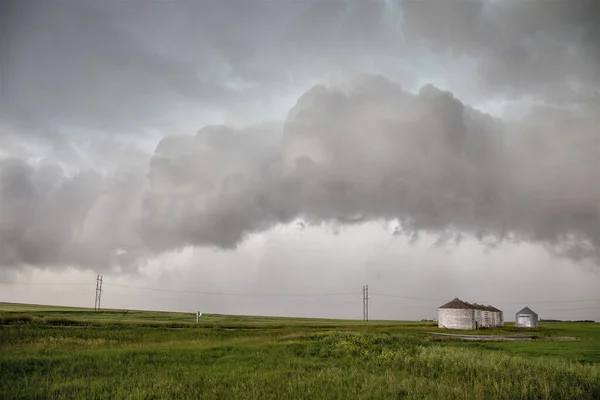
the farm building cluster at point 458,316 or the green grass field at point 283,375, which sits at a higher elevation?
the green grass field at point 283,375

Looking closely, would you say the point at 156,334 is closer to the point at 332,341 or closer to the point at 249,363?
the point at 332,341

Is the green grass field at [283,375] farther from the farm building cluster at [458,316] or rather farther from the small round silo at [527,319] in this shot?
the small round silo at [527,319]

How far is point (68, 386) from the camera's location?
19.0 m

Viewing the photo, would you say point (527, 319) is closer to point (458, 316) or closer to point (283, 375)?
point (458, 316)

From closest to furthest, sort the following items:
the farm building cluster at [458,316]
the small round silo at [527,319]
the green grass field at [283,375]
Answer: the green grass field at [283,375] < the farm building cluster at [458,316] < the small round silo at [527,319]

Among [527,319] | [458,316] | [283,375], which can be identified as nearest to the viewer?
[283,375]

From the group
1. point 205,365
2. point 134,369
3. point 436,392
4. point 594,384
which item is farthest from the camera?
point 205,365

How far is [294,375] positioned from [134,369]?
30.8ft

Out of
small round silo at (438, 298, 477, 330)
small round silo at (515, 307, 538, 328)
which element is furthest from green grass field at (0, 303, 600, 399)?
small round silo at (515, 307, 538, 328)

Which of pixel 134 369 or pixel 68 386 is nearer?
Answer: pixel 68 386

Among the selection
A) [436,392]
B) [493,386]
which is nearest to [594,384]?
[493,386]

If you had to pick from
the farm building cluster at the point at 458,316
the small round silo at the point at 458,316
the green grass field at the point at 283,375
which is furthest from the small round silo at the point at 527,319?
the green grass field at the point at 283,375

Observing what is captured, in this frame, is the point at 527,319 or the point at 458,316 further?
the point at 527,319

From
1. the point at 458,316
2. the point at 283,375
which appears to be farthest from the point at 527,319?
the point at 283,375
